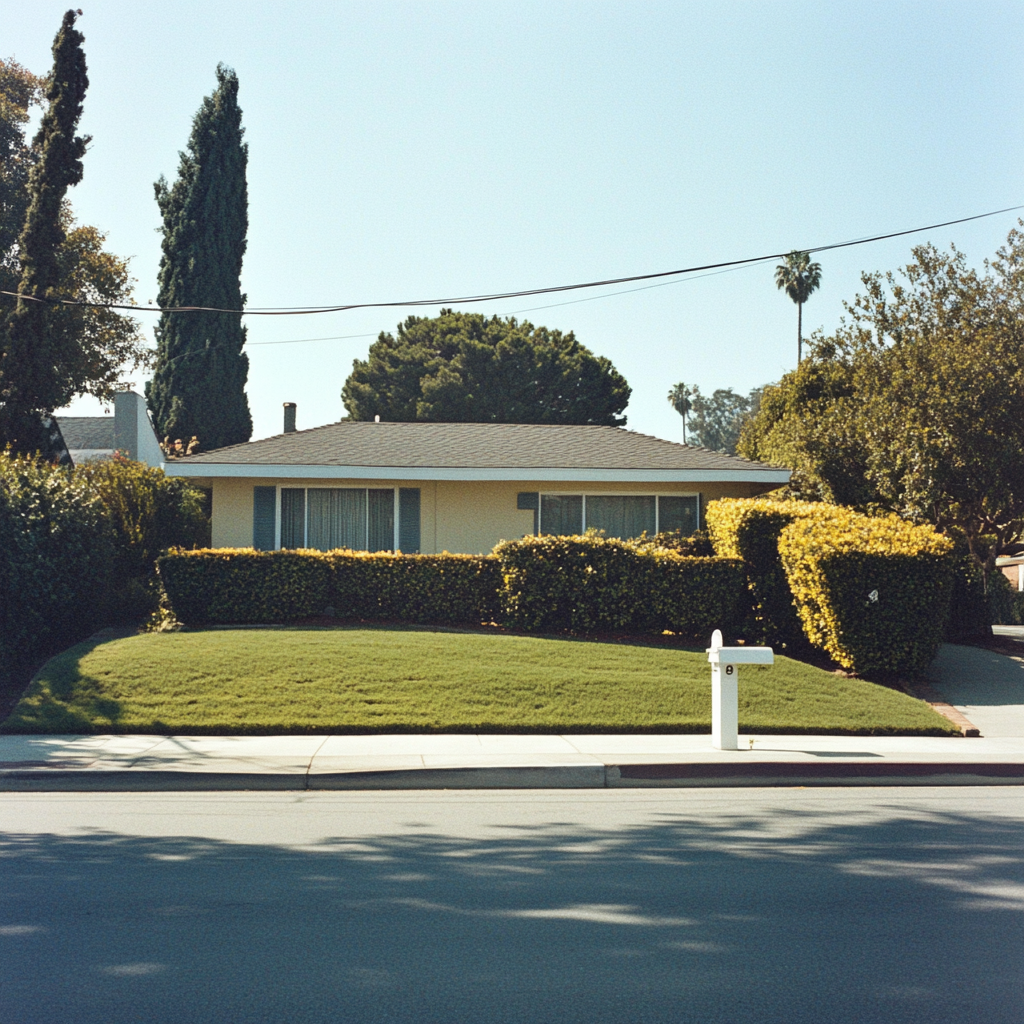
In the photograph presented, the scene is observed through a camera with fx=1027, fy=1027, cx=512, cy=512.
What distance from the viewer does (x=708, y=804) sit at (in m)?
8.29

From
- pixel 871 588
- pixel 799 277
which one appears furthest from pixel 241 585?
pixel 799 277

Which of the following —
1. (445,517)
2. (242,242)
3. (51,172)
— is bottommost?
(445,517)

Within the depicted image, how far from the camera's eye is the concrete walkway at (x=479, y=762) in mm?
8773

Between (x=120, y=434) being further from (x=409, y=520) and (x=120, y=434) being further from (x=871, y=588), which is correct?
(x=871, y=588)

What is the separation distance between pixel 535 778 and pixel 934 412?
12.6 metres

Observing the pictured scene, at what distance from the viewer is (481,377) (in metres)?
48.8

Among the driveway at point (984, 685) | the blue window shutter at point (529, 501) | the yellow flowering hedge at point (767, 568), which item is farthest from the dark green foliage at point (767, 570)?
the blue window shutter at point (529, 501)

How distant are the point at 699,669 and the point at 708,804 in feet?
18.1

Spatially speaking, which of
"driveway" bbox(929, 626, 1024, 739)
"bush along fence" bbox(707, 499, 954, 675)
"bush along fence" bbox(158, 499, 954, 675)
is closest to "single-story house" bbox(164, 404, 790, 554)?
"bush along fence" bbox(158, 499, 954, 675)

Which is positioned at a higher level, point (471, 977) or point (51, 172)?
point (51, 172)

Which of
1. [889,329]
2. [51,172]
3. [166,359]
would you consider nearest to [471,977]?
[889,329]

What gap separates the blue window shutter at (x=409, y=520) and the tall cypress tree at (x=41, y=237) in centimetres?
879

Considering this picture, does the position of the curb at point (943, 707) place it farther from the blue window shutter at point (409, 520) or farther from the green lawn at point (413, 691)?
the blue window shutter at point (409, 520)

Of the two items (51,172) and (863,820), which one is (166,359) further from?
(863,820)
